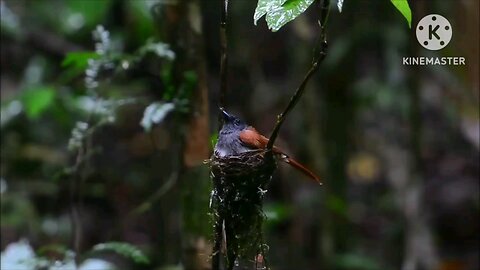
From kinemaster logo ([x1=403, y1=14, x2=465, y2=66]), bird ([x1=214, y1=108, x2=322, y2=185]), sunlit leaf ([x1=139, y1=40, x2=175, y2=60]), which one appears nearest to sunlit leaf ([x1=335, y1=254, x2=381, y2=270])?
kinemaster logo ([x1=403, y1=14, x2=465, y2=66])

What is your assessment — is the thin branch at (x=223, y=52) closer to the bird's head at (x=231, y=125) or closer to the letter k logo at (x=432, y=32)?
the bird's head at (x=231, y=125)

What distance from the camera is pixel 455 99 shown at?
4.20m

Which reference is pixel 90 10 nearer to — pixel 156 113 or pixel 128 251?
pixel 156 113

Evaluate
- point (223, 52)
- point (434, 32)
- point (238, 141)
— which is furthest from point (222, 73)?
point (434, 32)

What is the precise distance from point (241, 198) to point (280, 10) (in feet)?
1.47

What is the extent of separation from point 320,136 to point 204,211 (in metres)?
2.04

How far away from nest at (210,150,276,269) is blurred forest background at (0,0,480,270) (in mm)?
1011

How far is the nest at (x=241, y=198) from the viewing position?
1.55 metres

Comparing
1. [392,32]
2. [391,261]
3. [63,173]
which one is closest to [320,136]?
[392,32]

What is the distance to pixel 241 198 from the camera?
5.10 ft

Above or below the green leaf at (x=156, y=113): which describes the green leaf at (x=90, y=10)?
above

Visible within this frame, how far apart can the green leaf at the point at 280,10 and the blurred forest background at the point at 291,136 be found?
1321 mm

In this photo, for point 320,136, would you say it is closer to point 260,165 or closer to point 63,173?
point 63,173

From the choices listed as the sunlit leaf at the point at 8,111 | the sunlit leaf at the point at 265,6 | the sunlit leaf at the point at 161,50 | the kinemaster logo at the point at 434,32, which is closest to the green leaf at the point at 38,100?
the sunlit leaf at the point at 8,111
